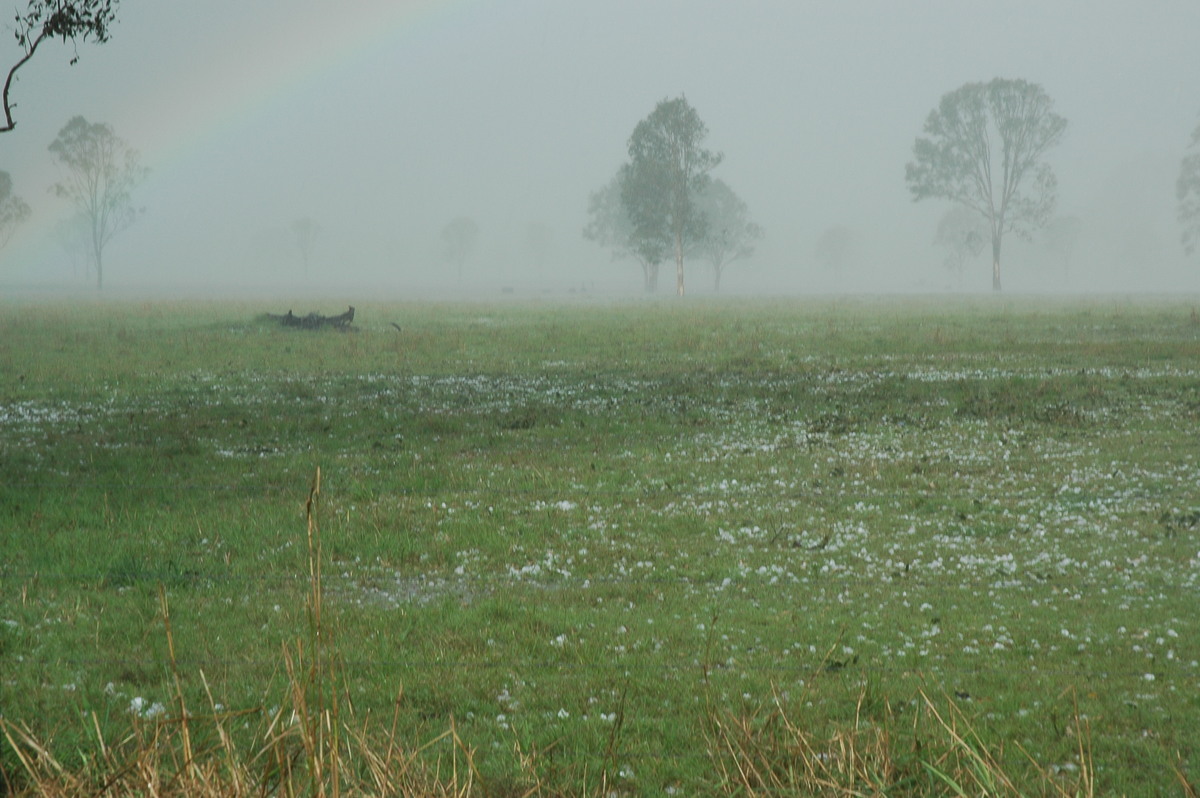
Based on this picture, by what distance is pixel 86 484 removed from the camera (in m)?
13.7

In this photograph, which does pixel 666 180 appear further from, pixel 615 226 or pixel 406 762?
pixel 406 762

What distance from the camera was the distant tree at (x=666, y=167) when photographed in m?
94.9

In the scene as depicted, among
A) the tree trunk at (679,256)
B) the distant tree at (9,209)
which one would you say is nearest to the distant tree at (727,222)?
the tree trunk at (679,256)

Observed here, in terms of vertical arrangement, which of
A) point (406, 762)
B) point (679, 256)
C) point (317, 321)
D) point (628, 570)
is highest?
point (679, 256)

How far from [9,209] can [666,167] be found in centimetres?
7462

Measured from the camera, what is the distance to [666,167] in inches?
3782

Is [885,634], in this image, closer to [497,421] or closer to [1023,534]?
[1023,534]

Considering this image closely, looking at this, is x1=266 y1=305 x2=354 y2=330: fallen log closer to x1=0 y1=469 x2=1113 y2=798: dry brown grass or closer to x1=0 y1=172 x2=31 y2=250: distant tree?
x1=0 y1=469 x2=1113 y2=798: dry brown grass

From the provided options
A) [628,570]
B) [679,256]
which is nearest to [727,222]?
[679,256]

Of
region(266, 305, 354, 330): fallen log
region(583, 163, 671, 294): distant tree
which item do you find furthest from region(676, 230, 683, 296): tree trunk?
region(266, 305, 354, 330): fallen log

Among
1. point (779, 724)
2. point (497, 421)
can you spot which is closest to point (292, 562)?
point (779, 724)

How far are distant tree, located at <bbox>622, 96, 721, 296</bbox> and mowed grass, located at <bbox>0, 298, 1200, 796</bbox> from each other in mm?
74670

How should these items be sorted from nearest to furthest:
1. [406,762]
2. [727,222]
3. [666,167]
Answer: [406,762] < [666,167] < [727,222]

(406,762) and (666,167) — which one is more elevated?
(666,167)
